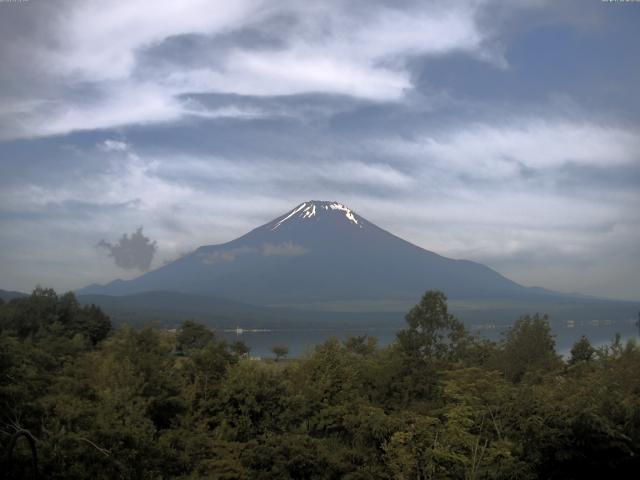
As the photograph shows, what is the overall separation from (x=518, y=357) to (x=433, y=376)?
11.0m

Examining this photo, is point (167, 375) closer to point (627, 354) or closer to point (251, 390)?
point (251, 390)

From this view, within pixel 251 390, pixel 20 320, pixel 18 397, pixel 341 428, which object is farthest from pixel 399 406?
pixel 20 320

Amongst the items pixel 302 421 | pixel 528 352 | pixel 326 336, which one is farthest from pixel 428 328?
pixel 326 336

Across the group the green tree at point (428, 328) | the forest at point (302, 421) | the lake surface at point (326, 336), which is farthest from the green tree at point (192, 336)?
the lake surface at point (326, 336)

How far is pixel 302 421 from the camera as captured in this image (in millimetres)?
16359

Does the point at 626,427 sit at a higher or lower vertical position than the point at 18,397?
lower

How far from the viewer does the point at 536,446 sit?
13695mm

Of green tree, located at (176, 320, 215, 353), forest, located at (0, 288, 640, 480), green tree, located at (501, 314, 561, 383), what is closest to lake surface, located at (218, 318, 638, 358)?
green tree, located at (176, 320, 215, 353)

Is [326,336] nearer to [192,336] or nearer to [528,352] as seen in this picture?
[192,336]

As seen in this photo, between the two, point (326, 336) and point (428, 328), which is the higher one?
point (428, 328)

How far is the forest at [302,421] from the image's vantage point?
11359 mm

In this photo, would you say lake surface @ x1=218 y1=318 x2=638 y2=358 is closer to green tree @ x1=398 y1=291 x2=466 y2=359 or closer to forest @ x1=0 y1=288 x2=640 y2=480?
green tree @ x1=398 y1=291 x2=466 y2=359

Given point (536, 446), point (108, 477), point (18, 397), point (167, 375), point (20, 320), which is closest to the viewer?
point (108, 477)

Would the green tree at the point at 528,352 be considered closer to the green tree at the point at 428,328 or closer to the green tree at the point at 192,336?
the green tree at the point at 428,328
